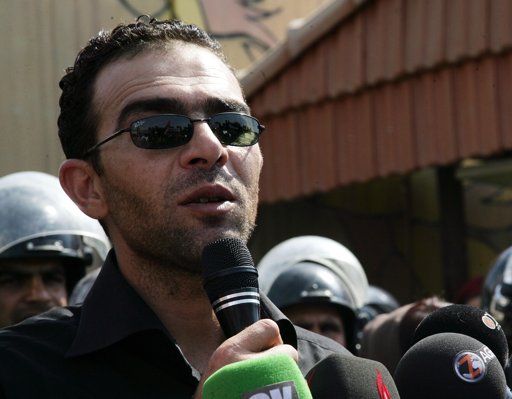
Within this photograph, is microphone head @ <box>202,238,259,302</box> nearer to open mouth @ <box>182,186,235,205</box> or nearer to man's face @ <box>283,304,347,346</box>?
open mouth @ <box>182,186,235,205</box>

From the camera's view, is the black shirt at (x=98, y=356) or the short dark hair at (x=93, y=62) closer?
the black shirt at (x=98, y=356)

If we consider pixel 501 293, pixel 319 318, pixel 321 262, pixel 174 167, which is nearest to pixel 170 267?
pixel 174 167

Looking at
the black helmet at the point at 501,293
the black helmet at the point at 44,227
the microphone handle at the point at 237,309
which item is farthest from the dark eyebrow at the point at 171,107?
the black helmet at the point at 44,227

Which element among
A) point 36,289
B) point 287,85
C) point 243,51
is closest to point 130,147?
point 36,289

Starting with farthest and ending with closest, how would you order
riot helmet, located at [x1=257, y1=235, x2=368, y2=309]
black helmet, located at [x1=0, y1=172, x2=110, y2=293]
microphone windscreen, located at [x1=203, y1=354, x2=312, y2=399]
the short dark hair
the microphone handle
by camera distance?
riot helmet, located at [x1=257, y1=235, x2=368, y2=309] → black helmet, located at [x1=0, y1=172, x2=110, y2=293] → the short dark hair → the microphone handle → microphone windscreen, located at [x1=203, y1=354, x2=312, y2=399]

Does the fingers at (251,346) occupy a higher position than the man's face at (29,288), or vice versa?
the fingers at (251,346)

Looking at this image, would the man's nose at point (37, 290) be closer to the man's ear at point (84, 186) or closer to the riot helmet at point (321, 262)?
the riot helmet at point (321, 262)

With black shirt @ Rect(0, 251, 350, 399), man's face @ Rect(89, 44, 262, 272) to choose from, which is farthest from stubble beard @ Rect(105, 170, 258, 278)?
black shirt @ Rect(0, 251, 350, 399)

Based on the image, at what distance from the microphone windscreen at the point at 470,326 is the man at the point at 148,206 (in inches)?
12.0

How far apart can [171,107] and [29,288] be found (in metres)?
2.47

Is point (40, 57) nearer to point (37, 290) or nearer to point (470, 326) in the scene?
point (37, 290)

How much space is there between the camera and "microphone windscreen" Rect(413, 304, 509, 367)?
8.10 feet

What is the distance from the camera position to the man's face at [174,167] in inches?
95.9

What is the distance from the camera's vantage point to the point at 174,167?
8.06 ft
